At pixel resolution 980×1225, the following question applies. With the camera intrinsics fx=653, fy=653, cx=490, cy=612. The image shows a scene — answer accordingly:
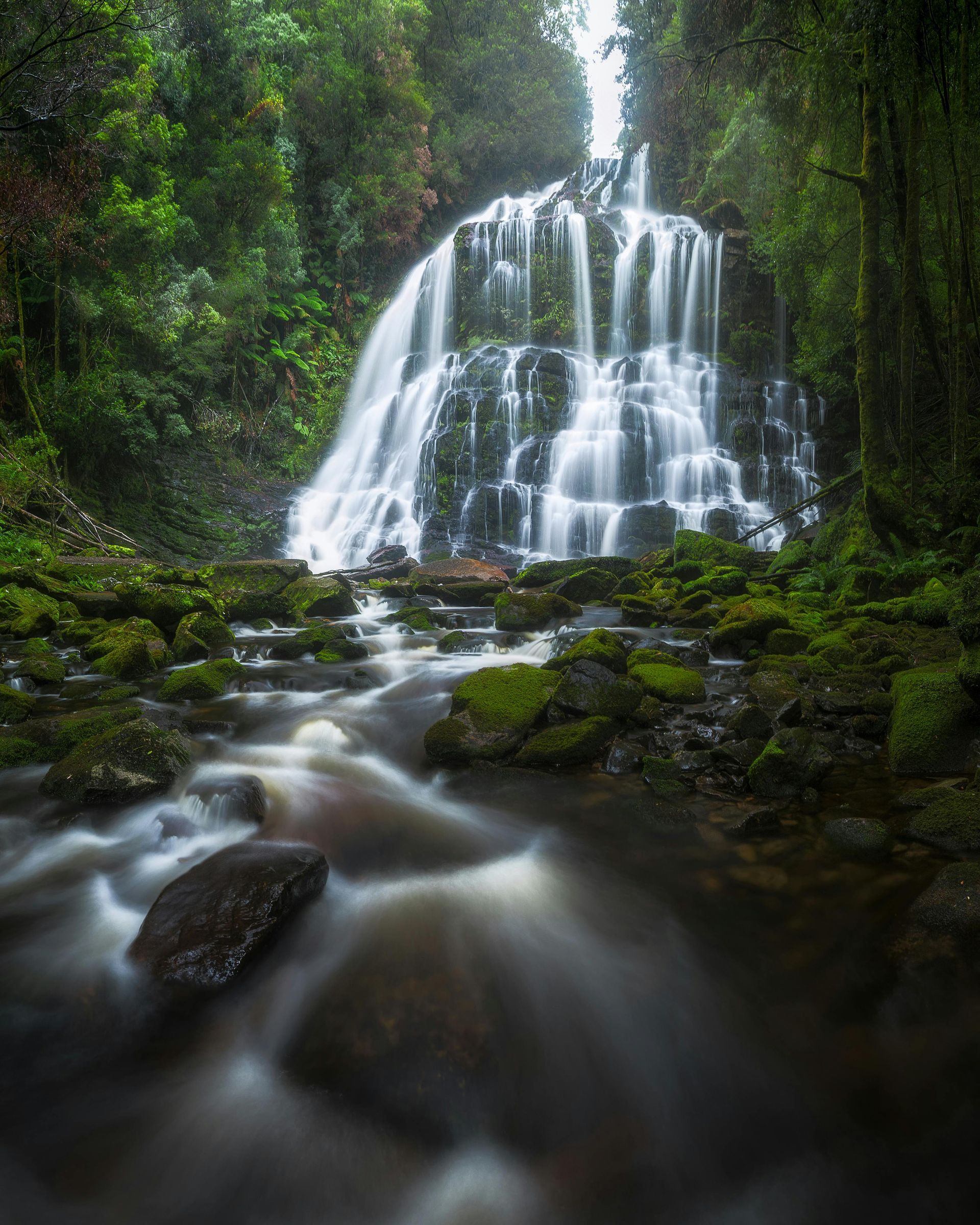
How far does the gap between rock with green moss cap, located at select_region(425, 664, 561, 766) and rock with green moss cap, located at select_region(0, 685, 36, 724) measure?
3.34m

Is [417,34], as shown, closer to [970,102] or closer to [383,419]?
[383,419]

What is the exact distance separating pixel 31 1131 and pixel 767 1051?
2.41 m

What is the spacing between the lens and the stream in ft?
6.21

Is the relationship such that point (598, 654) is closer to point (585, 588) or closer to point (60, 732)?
point (60, 732)

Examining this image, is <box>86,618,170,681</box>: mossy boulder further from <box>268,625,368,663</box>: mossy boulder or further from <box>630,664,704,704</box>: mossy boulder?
<box>630,664,704,704</box>: mossy boulder

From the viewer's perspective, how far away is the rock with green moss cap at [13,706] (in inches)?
207

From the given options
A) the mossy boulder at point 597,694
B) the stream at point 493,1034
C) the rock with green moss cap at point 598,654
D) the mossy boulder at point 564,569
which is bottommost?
the stream at point 493,1034

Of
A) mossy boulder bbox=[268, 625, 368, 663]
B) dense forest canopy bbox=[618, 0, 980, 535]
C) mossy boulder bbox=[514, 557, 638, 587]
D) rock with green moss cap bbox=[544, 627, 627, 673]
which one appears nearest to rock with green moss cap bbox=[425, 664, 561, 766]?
rock with green moss cap bbox=[544, 627, 627, 673]

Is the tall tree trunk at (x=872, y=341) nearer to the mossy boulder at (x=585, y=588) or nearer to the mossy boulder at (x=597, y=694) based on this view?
the mossy boulder at (x=585, y=588)

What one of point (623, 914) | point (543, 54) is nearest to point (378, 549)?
point (623, 914)

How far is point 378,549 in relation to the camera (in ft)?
56.2

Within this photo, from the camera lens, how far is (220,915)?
2.77 m

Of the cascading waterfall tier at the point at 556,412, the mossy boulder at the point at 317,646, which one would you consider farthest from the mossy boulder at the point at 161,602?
the cascading waterfall tier at the point at 556,412

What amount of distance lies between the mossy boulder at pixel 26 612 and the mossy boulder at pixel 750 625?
26.9 feet
